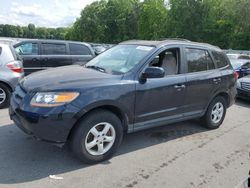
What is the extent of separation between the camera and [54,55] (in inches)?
384

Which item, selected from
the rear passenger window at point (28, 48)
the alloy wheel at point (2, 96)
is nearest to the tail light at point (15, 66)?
the alloy wheel at point (2, 96)

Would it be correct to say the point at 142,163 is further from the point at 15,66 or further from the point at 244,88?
the point at 244,88

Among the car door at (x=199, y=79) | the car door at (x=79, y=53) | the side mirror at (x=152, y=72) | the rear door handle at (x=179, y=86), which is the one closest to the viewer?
the side mirror at (x=152, y=72)

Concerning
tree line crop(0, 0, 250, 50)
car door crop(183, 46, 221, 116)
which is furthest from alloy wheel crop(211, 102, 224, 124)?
tree line crop(0, 0, 250, 50)

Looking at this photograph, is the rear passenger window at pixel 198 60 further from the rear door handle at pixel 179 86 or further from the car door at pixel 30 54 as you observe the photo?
the car door at pixel 30 54

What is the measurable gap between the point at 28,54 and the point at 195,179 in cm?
718

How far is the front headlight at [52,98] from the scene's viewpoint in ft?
12.2

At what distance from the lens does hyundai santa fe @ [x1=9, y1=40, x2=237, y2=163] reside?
3.75m

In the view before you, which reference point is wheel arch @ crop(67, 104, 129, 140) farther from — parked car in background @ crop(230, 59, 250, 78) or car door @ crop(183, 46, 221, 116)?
parked car in background @ crop(230, 59, 250, 78)

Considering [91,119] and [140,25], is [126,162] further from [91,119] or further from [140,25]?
[140,25]

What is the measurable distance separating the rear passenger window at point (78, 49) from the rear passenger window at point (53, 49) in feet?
0.80

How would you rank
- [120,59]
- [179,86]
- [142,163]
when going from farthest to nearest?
[179,86], [120,59], [142,163]

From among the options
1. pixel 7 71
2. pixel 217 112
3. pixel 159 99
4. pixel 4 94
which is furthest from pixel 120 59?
pixel 4 94

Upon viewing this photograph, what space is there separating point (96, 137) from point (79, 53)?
6596mm
